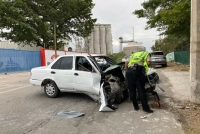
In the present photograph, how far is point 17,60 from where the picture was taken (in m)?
20.2

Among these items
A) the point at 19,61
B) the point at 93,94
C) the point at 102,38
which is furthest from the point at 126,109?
the point at 102,38

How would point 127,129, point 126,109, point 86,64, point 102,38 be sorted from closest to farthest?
1. point 127,129
2. point 126,109
3. point 86,64
4. point 102,38

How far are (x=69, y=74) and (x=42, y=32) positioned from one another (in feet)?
72.9

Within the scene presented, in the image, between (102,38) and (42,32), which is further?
(102,38)

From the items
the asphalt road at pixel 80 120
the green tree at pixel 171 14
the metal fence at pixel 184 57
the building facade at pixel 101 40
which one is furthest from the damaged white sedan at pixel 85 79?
the building facade at pixel 101 40

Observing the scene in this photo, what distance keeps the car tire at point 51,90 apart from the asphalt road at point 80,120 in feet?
1.51

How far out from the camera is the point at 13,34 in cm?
2675

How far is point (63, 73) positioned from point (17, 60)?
48.8ft

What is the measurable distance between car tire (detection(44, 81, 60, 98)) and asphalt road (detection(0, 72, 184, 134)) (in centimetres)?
46

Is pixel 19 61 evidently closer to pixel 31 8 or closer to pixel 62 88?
pixel 31 8

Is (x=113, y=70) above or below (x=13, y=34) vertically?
below

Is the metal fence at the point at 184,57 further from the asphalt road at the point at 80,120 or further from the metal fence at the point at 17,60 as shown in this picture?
the asphalt road at the point at 80,120

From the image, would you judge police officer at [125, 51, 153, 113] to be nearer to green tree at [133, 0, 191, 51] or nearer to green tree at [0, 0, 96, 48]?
green tree at [133, 0, 191, 51]

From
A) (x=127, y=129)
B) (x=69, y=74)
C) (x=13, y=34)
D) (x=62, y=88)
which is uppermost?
(x=13, y=34)
